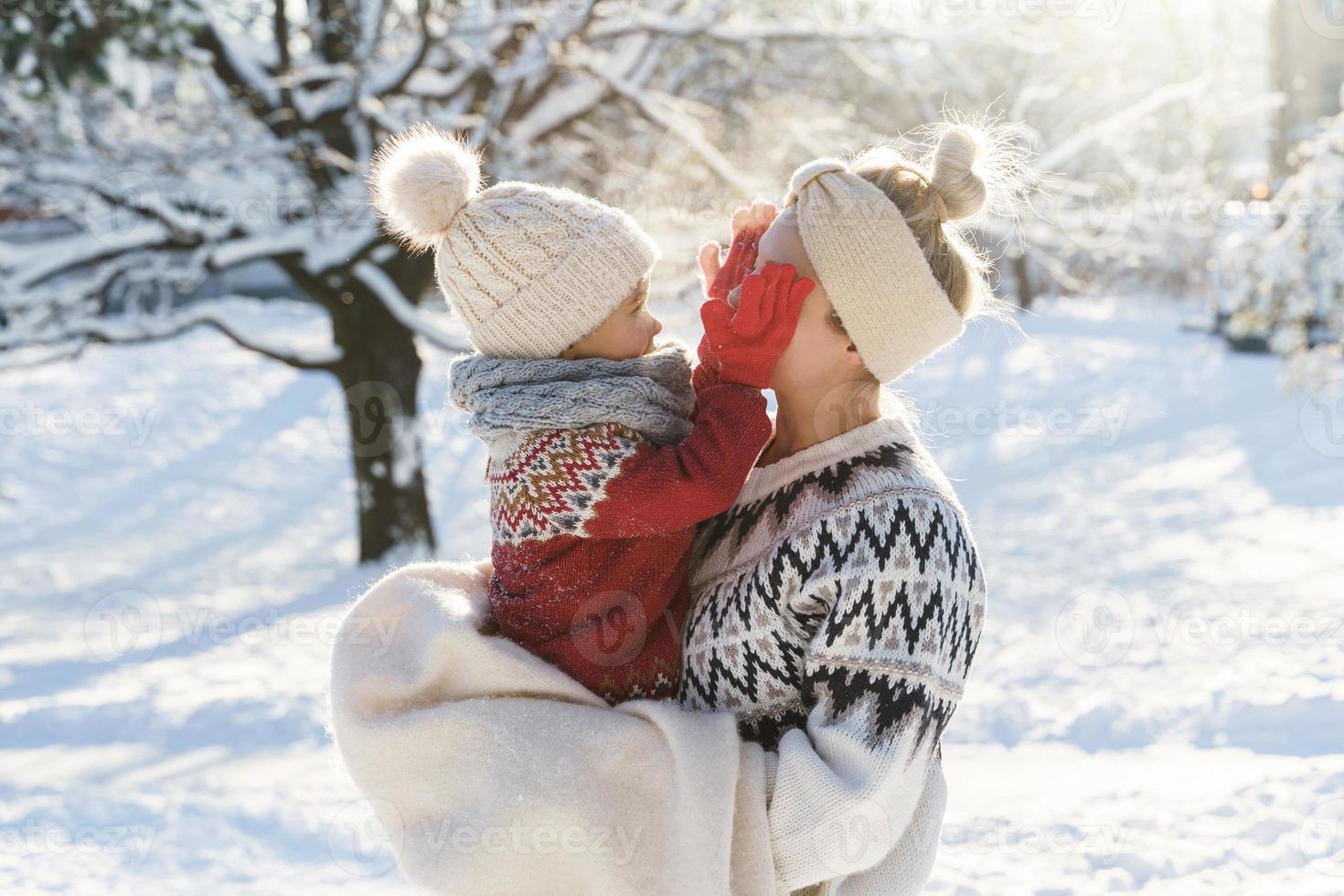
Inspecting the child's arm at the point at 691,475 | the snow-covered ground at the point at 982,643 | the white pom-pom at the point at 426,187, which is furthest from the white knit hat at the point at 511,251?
the snow-covered ground at the point at 982,643

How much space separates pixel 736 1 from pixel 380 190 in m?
6.88

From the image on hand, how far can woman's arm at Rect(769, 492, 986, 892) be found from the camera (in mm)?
1662

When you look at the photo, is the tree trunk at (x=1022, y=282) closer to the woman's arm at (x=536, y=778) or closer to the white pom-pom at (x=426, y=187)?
the white pom-pom at (x=426, y=187)

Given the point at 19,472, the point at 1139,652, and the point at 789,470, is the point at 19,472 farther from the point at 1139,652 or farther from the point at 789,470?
the point at 789,470

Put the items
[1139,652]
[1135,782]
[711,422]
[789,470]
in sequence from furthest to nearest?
[1139,652], [1135,782], [789,470], [711,422]

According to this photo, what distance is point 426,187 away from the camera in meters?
1.93

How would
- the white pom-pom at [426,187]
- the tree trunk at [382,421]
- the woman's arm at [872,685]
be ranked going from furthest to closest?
the tree trunk at [382,421], the white pom-pom at [426,187], the woman's arm at [872,685]

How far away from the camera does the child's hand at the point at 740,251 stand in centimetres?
204

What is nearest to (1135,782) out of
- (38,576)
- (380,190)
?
(380,190)

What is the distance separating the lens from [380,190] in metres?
2.04

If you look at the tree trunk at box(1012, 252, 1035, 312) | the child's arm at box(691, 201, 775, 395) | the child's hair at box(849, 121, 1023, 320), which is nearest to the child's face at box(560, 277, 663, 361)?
the child's arm at box(691, 201, 775, 395)

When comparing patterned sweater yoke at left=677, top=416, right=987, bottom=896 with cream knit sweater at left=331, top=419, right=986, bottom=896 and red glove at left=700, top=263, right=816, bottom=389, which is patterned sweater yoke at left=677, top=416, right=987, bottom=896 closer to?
cream knit sweater at left=331, top=419, right=986, bottom=896

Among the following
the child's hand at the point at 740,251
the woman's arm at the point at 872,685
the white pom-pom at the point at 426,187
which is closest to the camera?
the woman's arm at the point at 872,685

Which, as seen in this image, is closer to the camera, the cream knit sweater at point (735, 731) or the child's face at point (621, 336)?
the cream knit sweater at point (735, 731)
